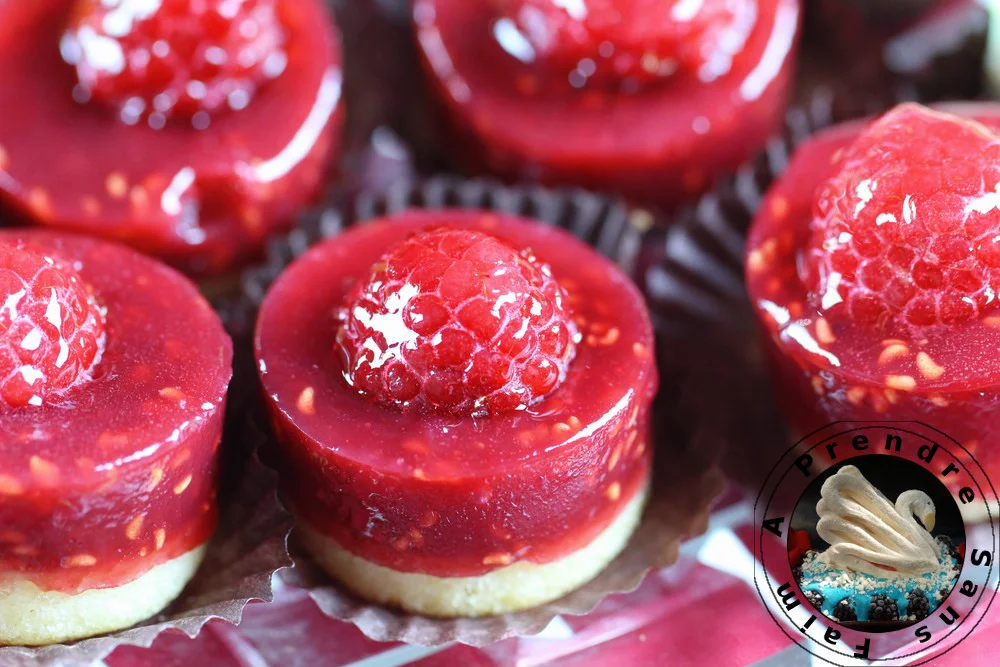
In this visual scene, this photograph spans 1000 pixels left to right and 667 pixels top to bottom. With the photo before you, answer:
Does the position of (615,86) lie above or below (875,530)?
above

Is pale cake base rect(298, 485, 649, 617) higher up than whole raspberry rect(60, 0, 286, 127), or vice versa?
whole raspberry rect(60, 0, 286, 127)

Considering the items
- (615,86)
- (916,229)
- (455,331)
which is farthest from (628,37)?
(455,331)

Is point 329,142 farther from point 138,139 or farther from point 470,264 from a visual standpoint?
point 470,264

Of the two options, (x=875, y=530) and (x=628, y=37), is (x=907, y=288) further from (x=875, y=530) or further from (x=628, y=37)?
(x=628, y=37)

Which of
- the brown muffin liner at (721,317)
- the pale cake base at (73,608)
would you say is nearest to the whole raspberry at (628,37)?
the brown muffin liner at (721,317)

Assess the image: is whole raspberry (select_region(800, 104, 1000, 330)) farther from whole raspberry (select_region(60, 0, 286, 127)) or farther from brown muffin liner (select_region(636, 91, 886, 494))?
whole raspberry (select_region(60, 0, 286, 127))

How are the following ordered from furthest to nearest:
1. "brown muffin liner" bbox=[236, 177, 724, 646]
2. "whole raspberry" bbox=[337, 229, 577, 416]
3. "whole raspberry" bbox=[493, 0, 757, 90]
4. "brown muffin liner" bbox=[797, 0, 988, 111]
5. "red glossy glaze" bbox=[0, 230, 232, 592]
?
"brown muffin liner" bbox=[797, 0, 988, 111]
"whole raspberry" bbox=[493, 0, 757, 90]
"brown muffin liner" bbox=[236, 177, 724, 646]
"whole raspberry" bbox=[337, 229, 577, 416]
"red glossy glaze" bbox=[0, 230, 232, 592]

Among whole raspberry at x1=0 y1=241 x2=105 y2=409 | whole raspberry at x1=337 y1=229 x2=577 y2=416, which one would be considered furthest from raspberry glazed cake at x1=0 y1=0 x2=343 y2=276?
whole raspberry at x1=337 y1=229 x2=577 y2=416

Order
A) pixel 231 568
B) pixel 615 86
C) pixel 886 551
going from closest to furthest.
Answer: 1. pixel 886 551
2. pixel 231 568
3. pixel 615 86

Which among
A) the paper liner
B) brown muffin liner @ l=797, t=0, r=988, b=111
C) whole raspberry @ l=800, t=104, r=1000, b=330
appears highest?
whole raspberry @ l=800, t=104, r=1000, b=330
